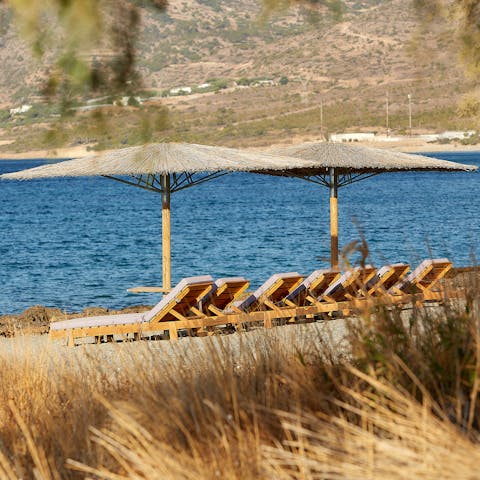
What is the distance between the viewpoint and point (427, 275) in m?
11.0

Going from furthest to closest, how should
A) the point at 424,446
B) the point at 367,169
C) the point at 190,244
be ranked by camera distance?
the point at 190,244 → the point at 367,169 → the point at 424,446

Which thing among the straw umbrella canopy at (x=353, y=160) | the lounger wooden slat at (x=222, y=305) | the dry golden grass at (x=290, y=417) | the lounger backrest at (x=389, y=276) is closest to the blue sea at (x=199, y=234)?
the lounger backrest at (x=389, y=276)

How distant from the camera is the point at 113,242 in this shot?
3509 centimetres

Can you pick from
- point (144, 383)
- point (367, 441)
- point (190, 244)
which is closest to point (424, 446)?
point (367, 441)

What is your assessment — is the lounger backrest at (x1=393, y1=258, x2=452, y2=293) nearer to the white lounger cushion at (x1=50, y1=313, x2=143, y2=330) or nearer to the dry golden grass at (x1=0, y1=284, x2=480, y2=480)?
the white lounger cushion at (x1=50, y1=313, x2=143, y2=330)

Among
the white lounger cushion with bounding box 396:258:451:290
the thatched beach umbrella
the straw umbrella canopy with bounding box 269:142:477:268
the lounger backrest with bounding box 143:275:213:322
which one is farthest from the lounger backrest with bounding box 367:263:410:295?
the lounger backrest with bounding box 143:275:213:322

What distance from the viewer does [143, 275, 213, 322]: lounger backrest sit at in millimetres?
9062

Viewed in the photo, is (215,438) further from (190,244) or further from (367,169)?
(190,244)

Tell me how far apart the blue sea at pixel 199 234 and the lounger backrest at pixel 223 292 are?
1331 mm

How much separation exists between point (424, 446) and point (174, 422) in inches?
41.2

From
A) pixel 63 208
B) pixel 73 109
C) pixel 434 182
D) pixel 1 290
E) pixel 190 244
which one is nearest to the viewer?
pixel 73 109

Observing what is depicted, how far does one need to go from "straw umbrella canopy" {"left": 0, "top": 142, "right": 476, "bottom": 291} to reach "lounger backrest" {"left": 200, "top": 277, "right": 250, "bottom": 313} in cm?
177

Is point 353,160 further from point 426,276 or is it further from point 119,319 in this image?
point 119,319

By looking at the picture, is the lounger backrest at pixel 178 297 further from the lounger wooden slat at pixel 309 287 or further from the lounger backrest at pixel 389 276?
Result: the lounger backrest at pixel 389 276
